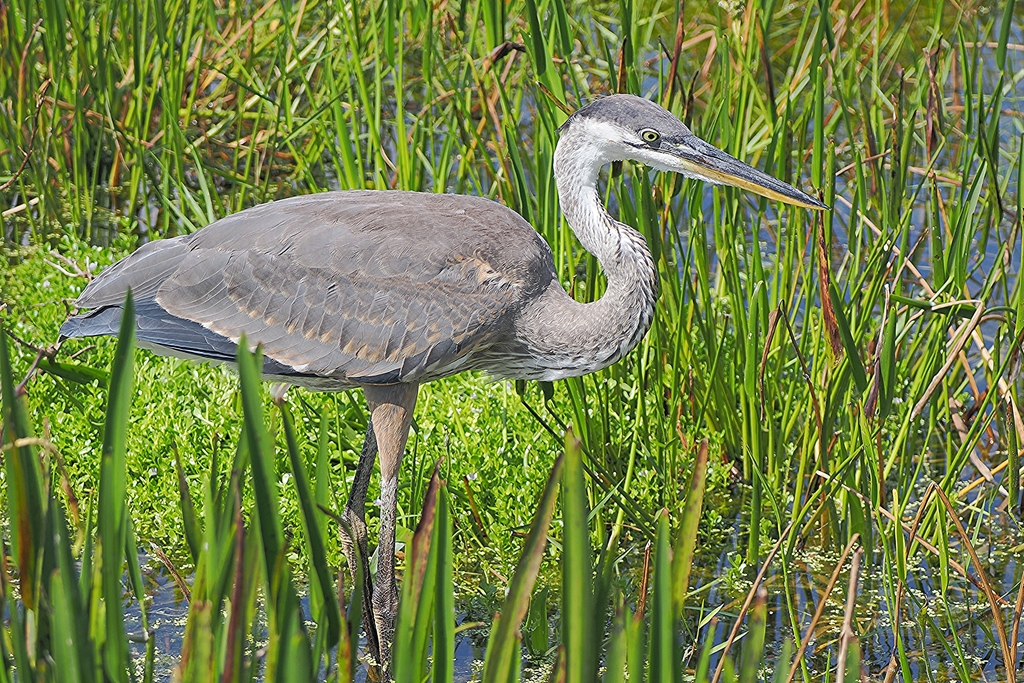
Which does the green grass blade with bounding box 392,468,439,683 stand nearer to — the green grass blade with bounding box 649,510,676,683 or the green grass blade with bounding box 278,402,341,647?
the green grass blade with bounding box 278,402,341,647

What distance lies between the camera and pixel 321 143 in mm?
4531

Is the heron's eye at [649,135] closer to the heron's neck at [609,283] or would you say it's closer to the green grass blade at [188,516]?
the heron's neck at [609,283]

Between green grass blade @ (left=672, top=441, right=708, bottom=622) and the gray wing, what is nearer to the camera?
green grass blade @ (left=672, top=441, right=708, bottom=622)

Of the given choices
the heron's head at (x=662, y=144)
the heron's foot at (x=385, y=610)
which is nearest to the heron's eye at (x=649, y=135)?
the heron's head at (x=662, y=144)

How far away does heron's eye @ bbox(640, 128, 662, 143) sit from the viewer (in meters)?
2.90

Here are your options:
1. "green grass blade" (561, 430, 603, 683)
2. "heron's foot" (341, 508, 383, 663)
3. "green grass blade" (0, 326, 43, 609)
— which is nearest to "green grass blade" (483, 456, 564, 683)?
"green grass blade" (561, 430, 603, 683)

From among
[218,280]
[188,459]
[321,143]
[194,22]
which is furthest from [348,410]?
[194,22]

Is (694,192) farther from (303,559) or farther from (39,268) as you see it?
(39,268)

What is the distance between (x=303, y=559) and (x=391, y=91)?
310cm

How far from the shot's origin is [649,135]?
2906 millimetres

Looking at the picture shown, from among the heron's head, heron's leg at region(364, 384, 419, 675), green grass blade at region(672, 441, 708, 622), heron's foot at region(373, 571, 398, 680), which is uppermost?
the heron's head

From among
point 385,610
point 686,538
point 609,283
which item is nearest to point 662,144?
point 609,283

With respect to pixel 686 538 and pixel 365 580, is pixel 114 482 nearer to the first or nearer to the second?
pixel 686 538

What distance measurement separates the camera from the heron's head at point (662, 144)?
9.50 ft
